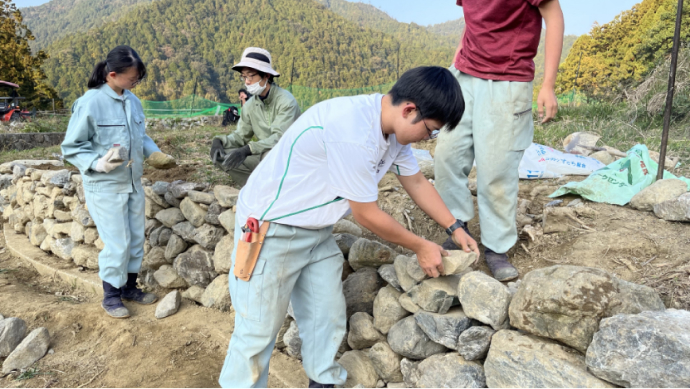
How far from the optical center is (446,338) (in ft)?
6.45

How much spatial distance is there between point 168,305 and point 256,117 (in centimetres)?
156

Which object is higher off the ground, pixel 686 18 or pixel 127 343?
pixel 686 18

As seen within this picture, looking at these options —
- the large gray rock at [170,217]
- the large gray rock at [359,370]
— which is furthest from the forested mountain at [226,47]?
the large gray rock at [359,370]

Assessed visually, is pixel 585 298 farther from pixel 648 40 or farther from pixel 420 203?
pixel 648 40

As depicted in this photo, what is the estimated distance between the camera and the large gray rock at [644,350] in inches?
51.7

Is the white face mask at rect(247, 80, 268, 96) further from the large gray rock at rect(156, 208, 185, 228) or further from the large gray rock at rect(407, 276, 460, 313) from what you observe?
the large gray rock at rect(407, 276, 460, 313)

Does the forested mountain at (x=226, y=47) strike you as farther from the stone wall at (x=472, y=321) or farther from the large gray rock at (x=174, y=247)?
the stone wall at (x=472, y=321)

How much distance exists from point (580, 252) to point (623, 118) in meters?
5.11

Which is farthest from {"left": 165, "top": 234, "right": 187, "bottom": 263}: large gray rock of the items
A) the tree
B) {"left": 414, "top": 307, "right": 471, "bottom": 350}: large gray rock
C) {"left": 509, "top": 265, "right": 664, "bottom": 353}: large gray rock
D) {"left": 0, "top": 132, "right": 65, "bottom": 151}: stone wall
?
the tree

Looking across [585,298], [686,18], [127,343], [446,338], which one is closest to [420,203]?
[446,338]

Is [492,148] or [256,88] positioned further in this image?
[256,88]

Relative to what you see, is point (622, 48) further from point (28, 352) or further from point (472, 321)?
point (28, 352)

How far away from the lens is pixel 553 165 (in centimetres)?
367

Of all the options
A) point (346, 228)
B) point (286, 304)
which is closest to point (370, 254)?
point (346, 228)
